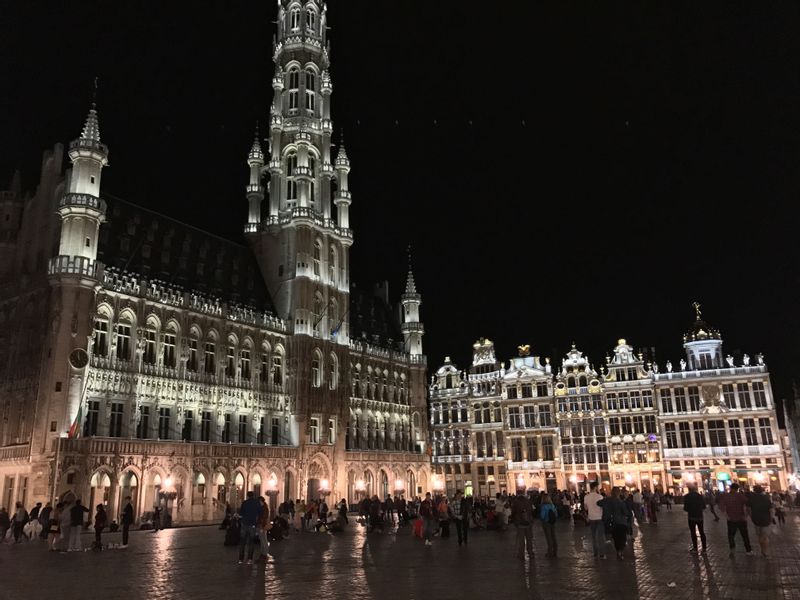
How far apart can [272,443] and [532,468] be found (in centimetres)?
3464

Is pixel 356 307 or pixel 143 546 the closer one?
pixel 143 546

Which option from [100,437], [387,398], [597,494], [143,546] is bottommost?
[143,546]

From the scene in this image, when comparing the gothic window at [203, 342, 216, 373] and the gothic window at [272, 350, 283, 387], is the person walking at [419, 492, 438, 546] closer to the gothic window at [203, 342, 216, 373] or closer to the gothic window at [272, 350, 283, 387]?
the gothic window at [203, 342, 216, 373]

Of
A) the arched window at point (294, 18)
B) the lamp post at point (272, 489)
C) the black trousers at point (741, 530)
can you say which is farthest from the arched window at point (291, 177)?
the black trousers at point (741, 530)

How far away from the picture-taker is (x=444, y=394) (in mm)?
83125

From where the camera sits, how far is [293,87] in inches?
2635

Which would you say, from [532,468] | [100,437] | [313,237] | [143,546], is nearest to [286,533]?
[143,546]

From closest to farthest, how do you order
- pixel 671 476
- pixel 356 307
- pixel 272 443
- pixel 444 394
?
1. pixel 272 443
2. pixel 671 476
3. pixel 356 307
4. pixel 444 394

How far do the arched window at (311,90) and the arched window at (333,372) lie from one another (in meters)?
25.6

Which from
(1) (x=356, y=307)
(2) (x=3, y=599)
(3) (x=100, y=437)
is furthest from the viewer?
(1) (x=356, y=307)

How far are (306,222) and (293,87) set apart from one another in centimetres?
1636

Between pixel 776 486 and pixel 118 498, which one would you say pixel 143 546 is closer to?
pixel 118 498

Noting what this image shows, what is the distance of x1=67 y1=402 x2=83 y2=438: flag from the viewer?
38844 millimetres

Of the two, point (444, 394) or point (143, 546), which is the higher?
point (444, 394)
